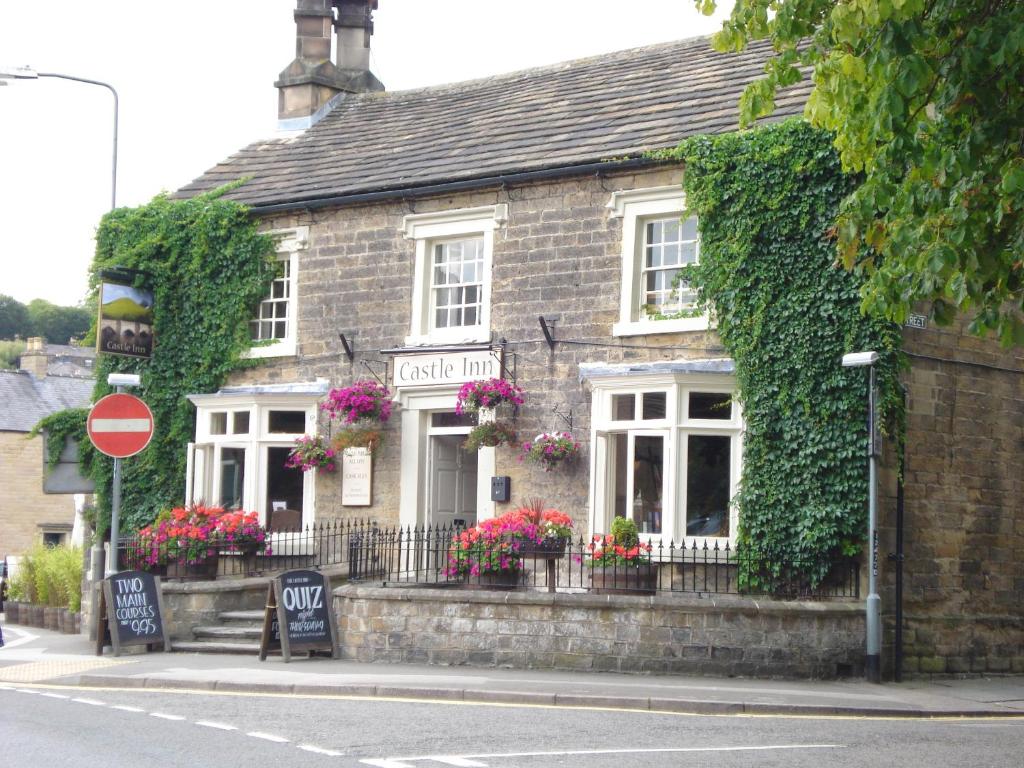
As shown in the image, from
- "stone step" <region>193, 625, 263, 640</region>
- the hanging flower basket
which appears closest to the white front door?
the hanging flower basket

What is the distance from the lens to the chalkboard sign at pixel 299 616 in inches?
667

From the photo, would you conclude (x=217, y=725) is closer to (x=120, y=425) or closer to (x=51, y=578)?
(x=120, y=425)

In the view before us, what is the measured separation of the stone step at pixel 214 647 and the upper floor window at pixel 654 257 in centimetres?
618

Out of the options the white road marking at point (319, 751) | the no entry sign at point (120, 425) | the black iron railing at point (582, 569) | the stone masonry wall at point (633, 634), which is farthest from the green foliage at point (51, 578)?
the white road marking at point (319, 751)

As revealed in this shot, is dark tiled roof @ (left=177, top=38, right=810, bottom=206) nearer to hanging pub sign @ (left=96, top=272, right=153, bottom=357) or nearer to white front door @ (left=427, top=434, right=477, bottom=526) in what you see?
hanging pub sign @ (left=96, top=272, right=153, bottom=357)

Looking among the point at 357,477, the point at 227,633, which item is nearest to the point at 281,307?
the point at 357,477

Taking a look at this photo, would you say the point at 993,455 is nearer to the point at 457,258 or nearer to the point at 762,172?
the point at 762,172

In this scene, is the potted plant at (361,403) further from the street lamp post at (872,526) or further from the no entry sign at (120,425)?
the street lamp post at (872,526)

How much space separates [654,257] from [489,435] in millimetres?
3239

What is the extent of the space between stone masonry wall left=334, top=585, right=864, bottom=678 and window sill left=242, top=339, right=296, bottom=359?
6.36 metres

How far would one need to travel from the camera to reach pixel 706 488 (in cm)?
1878

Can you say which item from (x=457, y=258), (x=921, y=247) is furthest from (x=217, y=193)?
(x=921, y=247)

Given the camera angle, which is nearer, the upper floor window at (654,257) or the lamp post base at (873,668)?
the lamp post base at (873,668)

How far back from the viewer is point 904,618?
17750mm
